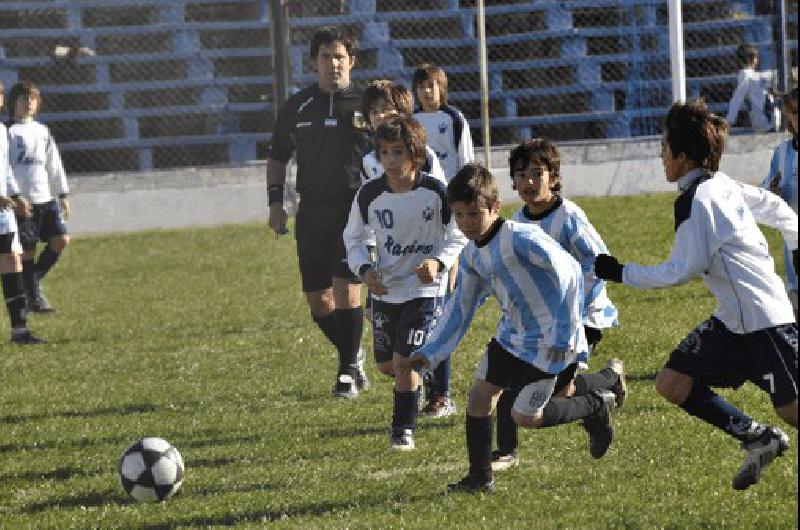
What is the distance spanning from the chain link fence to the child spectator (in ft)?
3.80

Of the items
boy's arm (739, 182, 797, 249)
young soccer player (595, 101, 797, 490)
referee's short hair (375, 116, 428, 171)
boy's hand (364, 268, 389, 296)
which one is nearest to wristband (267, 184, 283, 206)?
boy's hand (364, 268, 389, 296)

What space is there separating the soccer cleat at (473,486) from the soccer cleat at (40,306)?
8552mm

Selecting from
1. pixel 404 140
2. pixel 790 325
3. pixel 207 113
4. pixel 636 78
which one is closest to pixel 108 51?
pixel 207 113

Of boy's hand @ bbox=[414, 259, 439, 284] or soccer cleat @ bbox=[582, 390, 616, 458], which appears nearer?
soccer cleat @ bbox=[582, 390, 616, 458]

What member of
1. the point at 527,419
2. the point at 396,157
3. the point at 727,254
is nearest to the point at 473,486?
the point at 527,419

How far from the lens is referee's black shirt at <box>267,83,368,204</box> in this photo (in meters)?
Answer: 9.05

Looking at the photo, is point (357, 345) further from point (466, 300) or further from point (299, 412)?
point (466, 300)

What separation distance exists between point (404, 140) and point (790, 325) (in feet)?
7.17

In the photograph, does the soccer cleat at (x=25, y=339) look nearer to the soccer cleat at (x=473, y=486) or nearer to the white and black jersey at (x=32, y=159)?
the white and black jersey at (x=32, y=159)

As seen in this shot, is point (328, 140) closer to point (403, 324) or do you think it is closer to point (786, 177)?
point (403, 324)

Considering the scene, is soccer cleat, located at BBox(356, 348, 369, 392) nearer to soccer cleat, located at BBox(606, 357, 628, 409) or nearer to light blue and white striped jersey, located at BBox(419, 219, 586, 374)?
soccer cleat, located at BBox(606, 357, 628, 409)

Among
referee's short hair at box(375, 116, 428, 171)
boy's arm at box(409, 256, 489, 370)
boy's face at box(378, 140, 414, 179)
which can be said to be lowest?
boy's arm at box(409, 256, 489, 370)

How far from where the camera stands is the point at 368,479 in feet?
22.0

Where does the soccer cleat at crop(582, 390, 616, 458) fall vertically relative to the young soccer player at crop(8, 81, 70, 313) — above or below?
below
